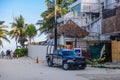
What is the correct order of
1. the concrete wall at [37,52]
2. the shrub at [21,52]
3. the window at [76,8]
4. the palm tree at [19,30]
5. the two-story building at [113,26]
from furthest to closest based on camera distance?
the palm tree at [19,30], the shrub at [21,52], the window at [76,8], the concrete wall at [37,52], the two-story building at [113,26]

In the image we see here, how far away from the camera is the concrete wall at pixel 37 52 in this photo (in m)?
48.6

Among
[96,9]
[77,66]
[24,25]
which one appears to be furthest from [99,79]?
[24,25]

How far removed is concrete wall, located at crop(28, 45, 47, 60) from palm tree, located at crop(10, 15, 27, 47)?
47.6 ft

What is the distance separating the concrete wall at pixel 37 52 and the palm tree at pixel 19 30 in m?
14.5

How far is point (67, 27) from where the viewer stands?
4400 centimetres

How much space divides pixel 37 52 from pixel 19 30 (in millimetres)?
22563

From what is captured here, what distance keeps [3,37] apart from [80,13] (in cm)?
1876

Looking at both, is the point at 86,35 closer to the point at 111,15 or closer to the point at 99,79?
the point at 111,15

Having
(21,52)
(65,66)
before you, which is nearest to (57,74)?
(65,66)

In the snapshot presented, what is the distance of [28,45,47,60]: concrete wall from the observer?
48562mm

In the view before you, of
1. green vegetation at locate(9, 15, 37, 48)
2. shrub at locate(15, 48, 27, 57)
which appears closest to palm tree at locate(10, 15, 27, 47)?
green vegetation at locate(9, 15, 37, 48)

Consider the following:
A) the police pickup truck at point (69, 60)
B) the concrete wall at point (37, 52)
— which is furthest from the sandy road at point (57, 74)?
the concrete wall at point (37, 52)

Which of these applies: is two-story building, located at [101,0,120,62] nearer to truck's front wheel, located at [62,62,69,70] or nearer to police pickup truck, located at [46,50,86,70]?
police pickup truck, located at [46,50,86,70]

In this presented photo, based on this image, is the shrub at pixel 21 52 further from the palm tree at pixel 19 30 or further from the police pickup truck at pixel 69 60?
the police pickup truck at pixel 69 60
